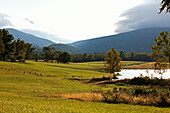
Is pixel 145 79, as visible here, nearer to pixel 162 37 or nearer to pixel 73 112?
pixel 162 37

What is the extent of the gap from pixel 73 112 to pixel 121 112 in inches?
157

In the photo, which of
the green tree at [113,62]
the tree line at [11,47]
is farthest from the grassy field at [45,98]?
the tree line at [11,47]

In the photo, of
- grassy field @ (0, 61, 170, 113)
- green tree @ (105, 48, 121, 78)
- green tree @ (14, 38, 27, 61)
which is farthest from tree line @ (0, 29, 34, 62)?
green tree @ (105, 48, 121, 78)

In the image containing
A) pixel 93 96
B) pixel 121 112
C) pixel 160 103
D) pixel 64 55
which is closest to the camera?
pixel 121 112

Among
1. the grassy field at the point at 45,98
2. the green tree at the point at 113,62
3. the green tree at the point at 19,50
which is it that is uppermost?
the green tree at the point at 19,50

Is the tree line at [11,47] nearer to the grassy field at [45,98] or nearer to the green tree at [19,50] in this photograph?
the green tree at [19,50]

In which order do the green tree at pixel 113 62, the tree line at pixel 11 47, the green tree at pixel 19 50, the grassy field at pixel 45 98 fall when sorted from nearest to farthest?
1. the grassy field at pixel 45 98
2. the green tree at pixel 113 62
3. the tree line at pixel 11 47
4. the green tree at pixel 19 50

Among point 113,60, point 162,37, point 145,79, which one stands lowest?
point 145,79

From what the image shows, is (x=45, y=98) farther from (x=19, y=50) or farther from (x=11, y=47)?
(x=19, y=50)

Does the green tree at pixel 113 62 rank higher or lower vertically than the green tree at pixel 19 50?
lower

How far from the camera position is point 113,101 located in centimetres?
1706

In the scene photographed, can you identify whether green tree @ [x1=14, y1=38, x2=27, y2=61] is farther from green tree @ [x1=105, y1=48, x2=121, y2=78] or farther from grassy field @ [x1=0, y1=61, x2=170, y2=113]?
green tree @ [x1=105, y1=48, x2=121, y2=78]

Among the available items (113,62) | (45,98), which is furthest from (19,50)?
(45,98)

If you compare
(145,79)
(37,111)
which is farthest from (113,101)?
(145,79)
